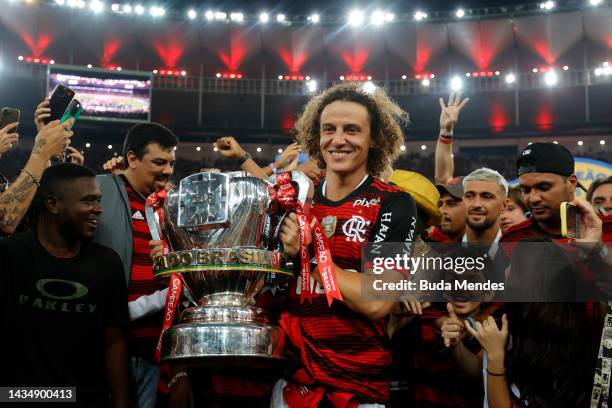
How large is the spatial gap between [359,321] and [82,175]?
1356 mm

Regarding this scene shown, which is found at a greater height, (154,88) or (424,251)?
(154,88)

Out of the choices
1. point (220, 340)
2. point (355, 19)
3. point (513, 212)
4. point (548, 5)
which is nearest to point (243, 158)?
point (220, 340)

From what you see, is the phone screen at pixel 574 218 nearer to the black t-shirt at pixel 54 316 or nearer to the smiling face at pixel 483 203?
the smiling face at pixel 483 203

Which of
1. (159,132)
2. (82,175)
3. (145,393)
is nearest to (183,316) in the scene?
(82,175)

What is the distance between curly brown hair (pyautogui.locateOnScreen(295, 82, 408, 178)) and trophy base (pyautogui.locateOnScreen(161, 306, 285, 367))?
87cm

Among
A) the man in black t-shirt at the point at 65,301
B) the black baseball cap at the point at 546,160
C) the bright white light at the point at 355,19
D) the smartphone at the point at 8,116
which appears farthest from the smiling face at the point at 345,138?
the bright white light at the point at 355,19

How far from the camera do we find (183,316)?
5.71 feet

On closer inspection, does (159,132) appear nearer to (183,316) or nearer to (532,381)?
(183,316)

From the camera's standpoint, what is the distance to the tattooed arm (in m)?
2.77

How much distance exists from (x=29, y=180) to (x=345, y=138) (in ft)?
4.94

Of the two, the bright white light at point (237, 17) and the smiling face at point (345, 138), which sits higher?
the bright white light at point (237, 17)

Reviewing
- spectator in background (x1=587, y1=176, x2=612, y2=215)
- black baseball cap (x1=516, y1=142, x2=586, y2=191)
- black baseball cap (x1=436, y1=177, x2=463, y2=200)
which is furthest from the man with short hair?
spectator in background (x1=587, y1=176, x2=612, y2=215)

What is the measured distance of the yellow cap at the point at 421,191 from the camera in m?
3.14

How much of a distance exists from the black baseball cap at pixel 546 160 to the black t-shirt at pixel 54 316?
1.97 meters
